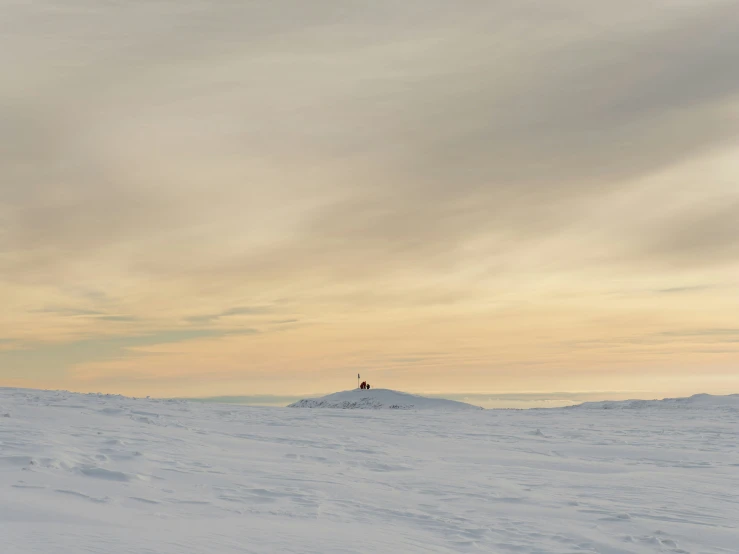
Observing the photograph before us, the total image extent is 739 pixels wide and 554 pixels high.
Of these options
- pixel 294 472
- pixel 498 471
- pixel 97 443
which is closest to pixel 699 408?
pixel 498 471

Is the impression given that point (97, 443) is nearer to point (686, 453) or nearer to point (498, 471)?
point (498, 471)

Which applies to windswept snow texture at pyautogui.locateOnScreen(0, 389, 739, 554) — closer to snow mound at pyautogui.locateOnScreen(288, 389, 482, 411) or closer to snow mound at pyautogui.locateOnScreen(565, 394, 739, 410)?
snow mound at pyautogui.locateOnScreen(565, 394, 739, 410)

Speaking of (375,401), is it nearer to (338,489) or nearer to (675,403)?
(675,403)

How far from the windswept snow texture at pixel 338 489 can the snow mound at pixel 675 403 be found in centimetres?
1073

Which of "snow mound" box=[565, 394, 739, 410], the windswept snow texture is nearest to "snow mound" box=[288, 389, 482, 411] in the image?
"snow mound" box=[565, 394, 739, 410]

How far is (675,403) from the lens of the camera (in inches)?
963

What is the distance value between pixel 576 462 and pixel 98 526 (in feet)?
24.1

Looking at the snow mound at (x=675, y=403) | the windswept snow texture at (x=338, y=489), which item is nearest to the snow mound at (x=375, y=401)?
the snow mound at (x=675, y=403)

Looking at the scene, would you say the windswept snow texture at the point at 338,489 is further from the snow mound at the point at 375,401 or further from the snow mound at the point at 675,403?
the snow mound at the point at 375,401

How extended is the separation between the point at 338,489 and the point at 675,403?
2061 centimetres

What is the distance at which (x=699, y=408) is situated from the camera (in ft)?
73.2

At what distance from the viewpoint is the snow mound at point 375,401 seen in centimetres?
2597

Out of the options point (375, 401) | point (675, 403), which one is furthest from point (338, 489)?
point (675, 403)

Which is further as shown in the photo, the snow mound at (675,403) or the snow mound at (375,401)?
the snow mound at (375,401)
